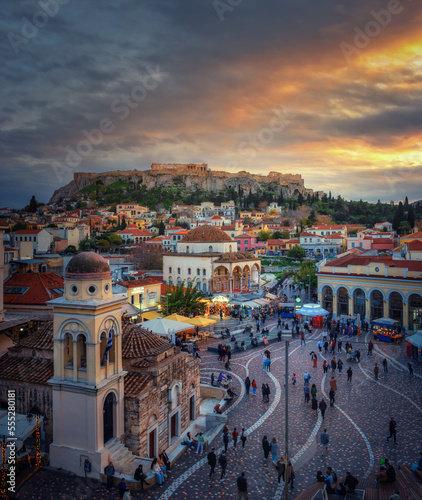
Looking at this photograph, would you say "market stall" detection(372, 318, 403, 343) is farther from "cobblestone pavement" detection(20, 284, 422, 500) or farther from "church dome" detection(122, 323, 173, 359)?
"church dome" detection(122, 323, 173, 359)

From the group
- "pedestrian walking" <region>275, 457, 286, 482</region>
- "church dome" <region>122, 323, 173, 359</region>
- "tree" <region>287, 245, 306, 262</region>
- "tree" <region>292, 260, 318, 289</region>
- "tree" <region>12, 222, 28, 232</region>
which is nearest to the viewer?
"pedestrian walking" <region>275, 457, 286, 482</region>

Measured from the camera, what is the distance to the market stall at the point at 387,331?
992 inches

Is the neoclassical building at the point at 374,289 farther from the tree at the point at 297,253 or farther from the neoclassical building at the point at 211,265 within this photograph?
the tree at the point at 297,253

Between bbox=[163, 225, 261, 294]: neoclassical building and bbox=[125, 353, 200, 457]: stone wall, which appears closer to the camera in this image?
bbox=[125, 353, 200, 457]: stone wall

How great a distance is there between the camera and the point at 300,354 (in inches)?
892

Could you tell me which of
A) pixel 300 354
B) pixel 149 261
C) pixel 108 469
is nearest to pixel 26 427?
pixel 108 469

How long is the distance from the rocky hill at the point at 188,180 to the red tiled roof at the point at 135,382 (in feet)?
479

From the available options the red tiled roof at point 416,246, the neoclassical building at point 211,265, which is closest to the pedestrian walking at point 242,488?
the neoclassical building at point 211,265

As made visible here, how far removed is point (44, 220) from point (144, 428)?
96.9 m

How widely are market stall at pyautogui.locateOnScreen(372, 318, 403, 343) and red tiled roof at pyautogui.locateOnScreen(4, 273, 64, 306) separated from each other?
20744mm

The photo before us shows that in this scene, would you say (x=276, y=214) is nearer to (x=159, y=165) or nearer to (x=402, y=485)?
(x=159, y=165)

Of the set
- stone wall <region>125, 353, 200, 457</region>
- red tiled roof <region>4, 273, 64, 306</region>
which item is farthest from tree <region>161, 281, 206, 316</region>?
stone wall <region>125, 353, 200, 457</region>

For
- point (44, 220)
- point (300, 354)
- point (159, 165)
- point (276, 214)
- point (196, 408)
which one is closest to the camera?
point (196, 408)

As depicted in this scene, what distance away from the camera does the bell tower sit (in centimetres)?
1078
